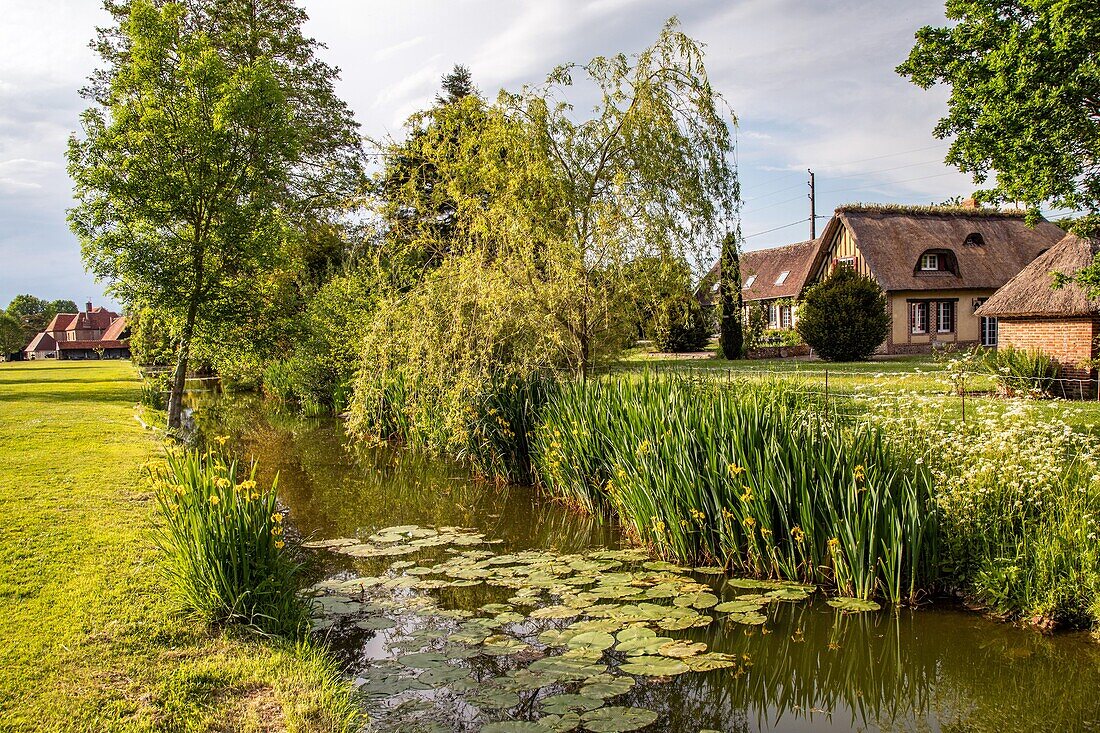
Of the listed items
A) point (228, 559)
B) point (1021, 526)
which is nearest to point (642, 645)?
point (228, 559)

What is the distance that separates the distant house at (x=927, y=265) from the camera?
31.5m

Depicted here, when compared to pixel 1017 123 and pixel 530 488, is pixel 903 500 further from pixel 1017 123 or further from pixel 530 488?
pixel 1017 123

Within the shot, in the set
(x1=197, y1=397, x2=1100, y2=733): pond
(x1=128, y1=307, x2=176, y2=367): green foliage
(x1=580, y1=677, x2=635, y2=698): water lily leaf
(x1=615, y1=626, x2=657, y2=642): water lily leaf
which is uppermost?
(x1=128, y1=307, x2=176, y2=367): green foliage

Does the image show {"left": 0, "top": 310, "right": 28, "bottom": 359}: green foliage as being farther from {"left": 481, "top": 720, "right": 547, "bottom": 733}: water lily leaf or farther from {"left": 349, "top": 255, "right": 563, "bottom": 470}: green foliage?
{"left": 481, "top": 720, "right": 547, "bottom": 733}: water lily leaf

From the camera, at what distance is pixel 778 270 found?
38.4 meters

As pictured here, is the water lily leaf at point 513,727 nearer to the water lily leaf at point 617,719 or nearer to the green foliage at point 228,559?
the water lily leaf at point 617,719

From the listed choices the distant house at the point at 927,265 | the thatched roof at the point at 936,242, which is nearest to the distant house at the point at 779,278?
the thatched roof at the point at 936,242

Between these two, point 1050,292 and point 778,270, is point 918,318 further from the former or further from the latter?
point 1050,292

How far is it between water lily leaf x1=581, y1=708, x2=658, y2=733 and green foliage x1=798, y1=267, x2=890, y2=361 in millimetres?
23767

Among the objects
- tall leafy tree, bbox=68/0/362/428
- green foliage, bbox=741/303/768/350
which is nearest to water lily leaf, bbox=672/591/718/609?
tall leafy tree, bbox=68/0/362/428

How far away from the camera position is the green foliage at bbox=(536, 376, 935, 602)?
594 centimetres

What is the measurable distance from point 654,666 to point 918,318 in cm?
3172

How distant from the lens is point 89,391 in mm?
22672

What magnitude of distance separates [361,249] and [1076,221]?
508 inches
